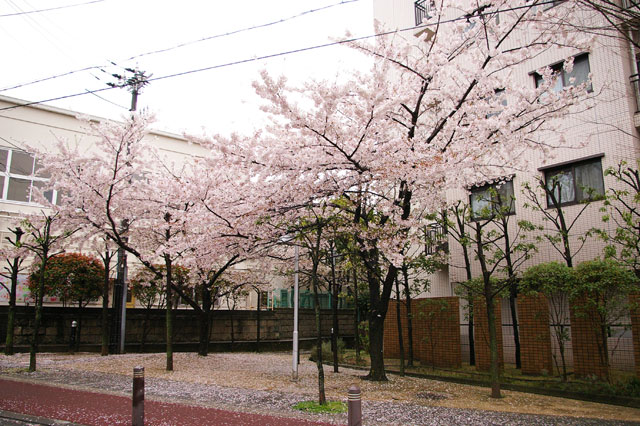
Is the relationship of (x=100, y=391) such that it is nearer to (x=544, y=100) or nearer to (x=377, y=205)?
(x=377, y=205)

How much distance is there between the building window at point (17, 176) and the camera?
793 inches

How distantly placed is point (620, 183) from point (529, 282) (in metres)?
4.24

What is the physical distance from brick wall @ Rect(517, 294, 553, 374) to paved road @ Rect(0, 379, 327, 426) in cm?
769

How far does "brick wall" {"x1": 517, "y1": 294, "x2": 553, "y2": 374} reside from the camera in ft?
40.4

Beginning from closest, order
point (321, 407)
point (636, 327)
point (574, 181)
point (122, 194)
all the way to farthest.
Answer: point (321, 407)
point (636, 327)
point (574, 181)
point (122, 194)

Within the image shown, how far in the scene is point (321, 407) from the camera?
8750 mm

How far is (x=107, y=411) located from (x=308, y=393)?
4.35 meters

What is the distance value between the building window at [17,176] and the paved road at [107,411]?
13.4 m

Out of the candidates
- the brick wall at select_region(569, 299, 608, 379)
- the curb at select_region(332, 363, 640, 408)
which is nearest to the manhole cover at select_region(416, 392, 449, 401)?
the curb at select_region(332, 363, 640, 408)

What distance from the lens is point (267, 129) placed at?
12.3m

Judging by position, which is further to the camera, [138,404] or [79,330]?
[79,330]

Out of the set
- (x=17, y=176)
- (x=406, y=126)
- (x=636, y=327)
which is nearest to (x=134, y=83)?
(x=17, y=176)

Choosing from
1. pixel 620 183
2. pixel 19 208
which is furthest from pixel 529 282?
pixel 19 208

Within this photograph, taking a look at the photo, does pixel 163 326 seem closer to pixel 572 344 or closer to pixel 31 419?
pixel 31 419
